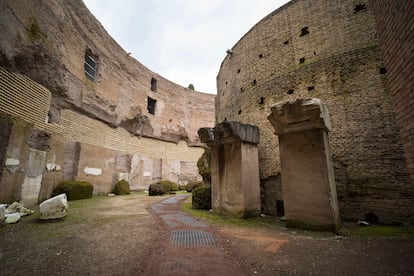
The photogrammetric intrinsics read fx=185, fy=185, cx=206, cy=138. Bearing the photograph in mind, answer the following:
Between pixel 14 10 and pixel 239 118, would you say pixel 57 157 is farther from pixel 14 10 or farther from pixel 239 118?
pixel 239 118

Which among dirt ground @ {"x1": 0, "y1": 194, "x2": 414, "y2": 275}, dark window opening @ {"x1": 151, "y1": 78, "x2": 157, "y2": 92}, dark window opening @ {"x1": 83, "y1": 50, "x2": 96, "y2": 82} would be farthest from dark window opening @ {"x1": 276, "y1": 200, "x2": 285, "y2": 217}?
dark window opening @ {"x1": 151, "y1": 78, "x2": 157, "y2": 92}

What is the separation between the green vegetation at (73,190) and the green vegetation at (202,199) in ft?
18.0

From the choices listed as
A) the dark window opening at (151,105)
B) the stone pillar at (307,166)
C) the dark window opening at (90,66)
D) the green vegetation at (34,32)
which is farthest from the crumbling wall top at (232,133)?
the dark window opening at (151,105)

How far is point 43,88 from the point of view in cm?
753

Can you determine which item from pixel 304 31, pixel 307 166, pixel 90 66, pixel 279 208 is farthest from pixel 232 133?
pixel 90 66

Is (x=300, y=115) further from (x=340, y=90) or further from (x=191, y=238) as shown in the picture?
(x=191, y=238)

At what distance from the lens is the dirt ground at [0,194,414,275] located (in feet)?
7.06

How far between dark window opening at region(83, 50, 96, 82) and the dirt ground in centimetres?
1002

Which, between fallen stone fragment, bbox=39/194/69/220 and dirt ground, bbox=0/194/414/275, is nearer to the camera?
dirt ground, bbox=0/194/414/275

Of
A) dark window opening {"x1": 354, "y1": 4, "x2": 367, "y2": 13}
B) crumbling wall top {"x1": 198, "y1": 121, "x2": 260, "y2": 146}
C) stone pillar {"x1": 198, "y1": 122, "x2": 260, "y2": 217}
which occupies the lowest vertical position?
stone pillar {"x1": 198, "y1": 122, "x2": 260, "y2": 217}

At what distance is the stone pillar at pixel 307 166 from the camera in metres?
3.96

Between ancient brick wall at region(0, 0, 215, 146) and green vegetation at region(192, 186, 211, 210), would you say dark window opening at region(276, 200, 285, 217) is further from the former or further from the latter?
ancient brick wall at region(0, 0, 215, 146)

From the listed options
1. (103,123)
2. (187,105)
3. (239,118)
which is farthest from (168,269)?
(187,105)

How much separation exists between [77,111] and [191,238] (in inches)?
394
